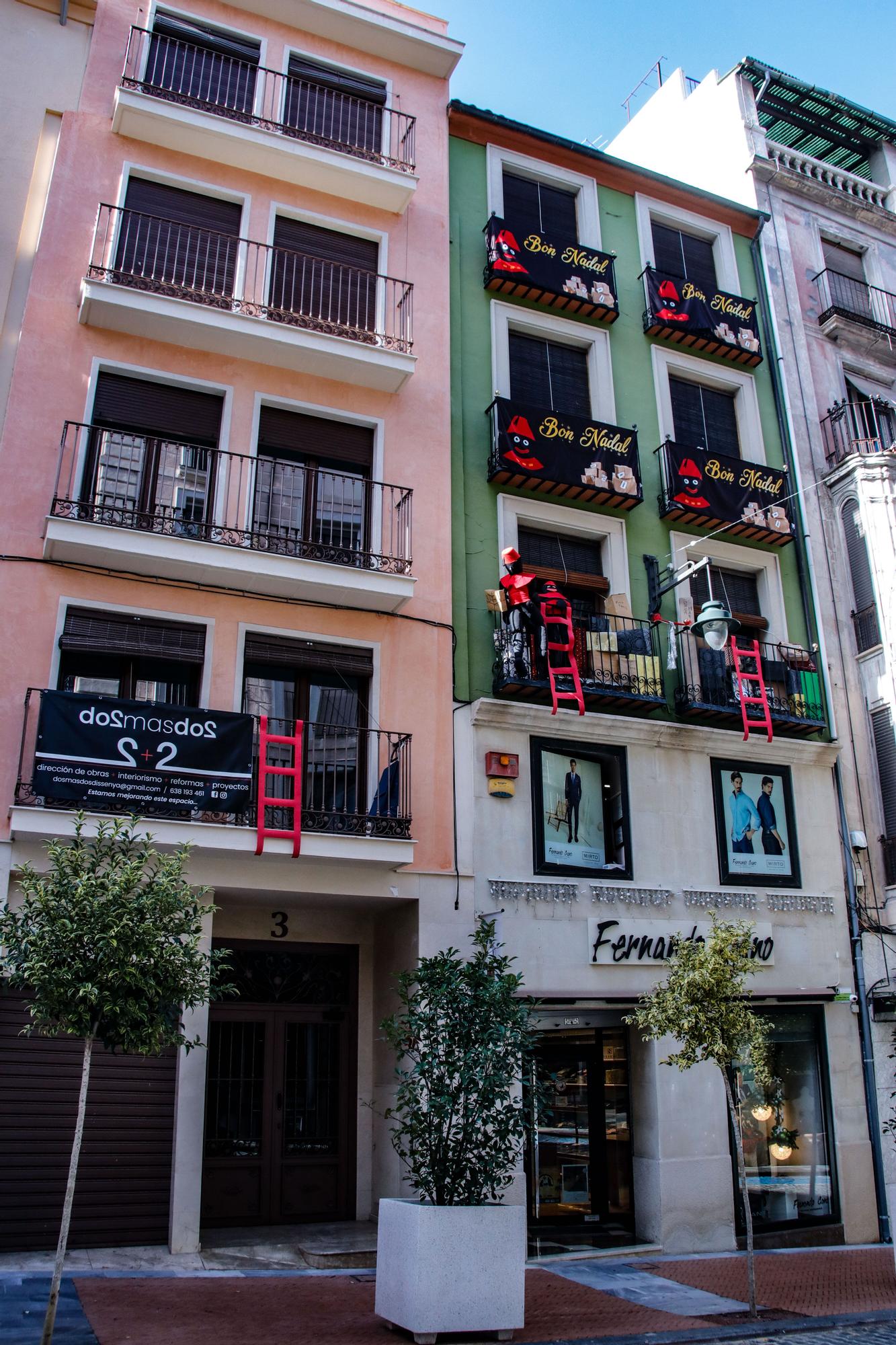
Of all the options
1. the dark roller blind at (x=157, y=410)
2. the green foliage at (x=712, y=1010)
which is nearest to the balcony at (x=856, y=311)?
the dark roller blind at (x=157, y=410)

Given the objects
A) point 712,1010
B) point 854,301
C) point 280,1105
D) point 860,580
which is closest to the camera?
point 712,1010

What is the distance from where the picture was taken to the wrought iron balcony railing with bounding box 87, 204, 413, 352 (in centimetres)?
1480

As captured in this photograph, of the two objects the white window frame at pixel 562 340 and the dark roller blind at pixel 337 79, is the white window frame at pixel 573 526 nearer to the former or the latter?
the white window frame at pixel 562 340

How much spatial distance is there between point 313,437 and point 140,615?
13.0 ft

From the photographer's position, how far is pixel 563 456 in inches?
663

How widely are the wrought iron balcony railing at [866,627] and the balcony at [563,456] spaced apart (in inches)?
179

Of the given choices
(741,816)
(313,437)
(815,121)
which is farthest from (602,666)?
(815,121)

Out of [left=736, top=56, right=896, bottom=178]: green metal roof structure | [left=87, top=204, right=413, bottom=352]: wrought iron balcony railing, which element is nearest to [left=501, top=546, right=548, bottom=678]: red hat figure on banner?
[left=87, top=204, right=413, bottom=352]: wrought iron balcony railing

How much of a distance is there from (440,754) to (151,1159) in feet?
19.8

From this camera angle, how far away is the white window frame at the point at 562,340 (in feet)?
57.8

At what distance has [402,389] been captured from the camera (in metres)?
16.3

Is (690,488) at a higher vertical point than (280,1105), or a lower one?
higher

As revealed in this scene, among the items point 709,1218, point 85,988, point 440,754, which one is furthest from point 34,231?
point 709,1218

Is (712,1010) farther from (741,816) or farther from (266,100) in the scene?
(266,100)
